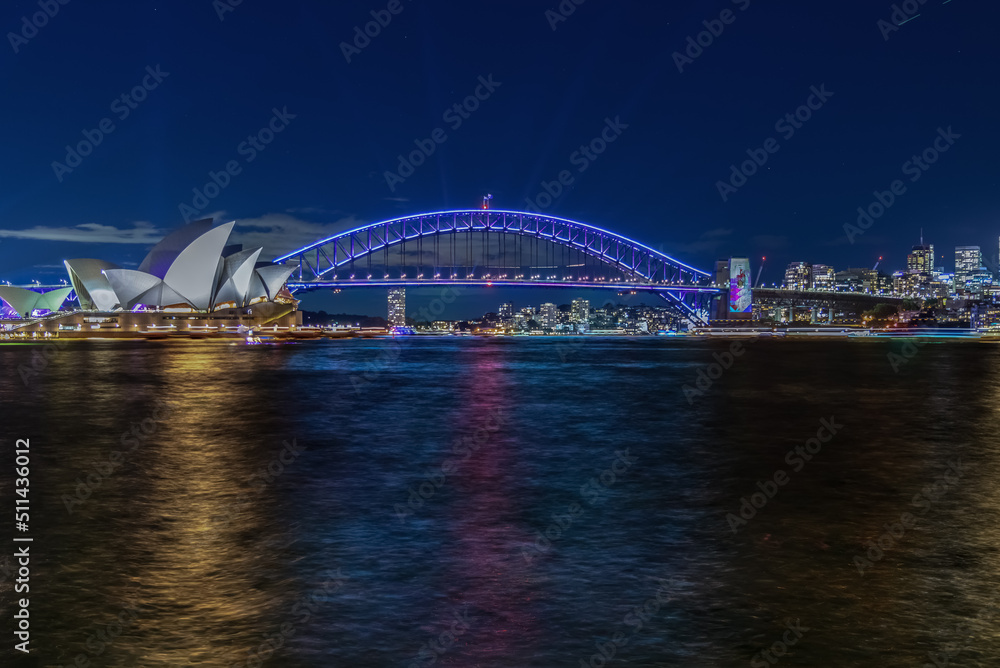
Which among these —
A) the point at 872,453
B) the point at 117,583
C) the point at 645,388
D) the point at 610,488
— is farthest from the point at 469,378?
the point at 117,583

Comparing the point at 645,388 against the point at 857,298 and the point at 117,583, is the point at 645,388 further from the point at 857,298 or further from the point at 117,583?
the point at 857,298

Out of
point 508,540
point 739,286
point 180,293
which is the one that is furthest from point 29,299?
point 508,540

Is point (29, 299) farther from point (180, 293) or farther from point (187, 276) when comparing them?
point (187, 276)

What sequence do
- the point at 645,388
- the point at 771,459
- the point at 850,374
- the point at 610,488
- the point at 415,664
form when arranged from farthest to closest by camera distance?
1. the point at 850,374
2. the point at 645,388
3. the point at 771,459
4. the point at 610,488
5. the point at 415,664

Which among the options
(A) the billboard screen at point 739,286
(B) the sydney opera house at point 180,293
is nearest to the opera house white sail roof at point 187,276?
(B) the sydney opera house at point 180,293

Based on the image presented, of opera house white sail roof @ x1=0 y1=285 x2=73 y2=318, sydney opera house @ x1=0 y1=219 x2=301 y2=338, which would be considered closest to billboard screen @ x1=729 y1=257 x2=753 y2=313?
sydney opera house @ x1=0 y1=219 x2=301 y2=338
